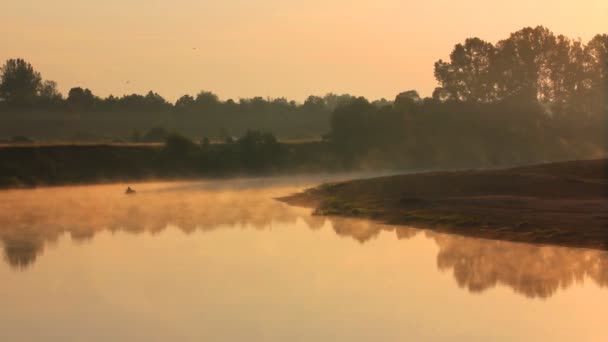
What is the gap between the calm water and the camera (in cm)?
2261

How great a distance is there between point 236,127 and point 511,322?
154824 millimetres

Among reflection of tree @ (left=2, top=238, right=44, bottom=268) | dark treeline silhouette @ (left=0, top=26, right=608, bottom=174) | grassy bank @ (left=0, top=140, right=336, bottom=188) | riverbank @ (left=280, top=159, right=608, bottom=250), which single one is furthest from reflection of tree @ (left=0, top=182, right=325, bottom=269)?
dark treeline silhouette @ (left=0, top=26, right=608, bottom=174)

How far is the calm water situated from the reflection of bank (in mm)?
73

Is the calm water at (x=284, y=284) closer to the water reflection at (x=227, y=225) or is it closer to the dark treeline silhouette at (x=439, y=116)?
the water reflection at (x=227, y=225)

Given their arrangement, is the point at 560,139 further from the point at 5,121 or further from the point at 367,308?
the point at 367,308

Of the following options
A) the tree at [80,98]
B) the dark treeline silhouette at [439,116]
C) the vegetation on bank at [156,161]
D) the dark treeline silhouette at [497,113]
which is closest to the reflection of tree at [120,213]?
the vegetation on bank at [156,161]

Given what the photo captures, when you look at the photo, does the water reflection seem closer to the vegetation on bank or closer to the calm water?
the calm water

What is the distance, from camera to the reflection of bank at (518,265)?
95.9ft

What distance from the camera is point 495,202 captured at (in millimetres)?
52438

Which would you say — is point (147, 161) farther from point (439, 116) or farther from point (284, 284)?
point (284, 284)

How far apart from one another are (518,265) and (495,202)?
19886 mm

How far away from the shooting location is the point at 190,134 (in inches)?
6171

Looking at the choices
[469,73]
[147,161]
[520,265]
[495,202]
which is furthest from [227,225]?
[469,73]

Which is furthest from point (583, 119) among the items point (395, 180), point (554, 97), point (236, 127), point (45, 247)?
point (45, 247)
